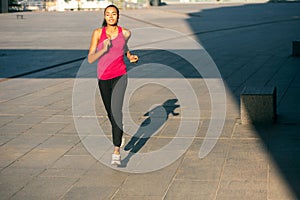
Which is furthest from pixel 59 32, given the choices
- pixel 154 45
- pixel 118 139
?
pixel 118 139

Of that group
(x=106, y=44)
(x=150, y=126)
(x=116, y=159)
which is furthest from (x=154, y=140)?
(x=106, y=44)

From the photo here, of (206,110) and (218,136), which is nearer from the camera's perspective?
(218,136)

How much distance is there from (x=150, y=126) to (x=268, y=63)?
29.5 ft

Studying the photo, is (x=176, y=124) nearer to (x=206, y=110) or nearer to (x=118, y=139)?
(x=206, y=110)

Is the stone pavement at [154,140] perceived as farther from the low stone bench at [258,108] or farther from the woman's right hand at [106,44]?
the woman's right hand at [106,44]

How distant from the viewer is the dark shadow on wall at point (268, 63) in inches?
337

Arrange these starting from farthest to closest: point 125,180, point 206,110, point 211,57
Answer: point 211,57 < point 206,110 < point 125,180

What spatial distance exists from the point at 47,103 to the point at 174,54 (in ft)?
30.4

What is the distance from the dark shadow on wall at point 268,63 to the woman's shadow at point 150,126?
4.39 feet

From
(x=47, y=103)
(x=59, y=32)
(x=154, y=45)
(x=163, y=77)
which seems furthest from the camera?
(x=59, y=32)

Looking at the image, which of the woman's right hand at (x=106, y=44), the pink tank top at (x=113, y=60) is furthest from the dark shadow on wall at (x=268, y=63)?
the woman's right hand at (x=106, y=44)

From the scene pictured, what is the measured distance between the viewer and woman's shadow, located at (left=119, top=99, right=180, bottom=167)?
8906 mm

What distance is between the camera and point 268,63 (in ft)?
61.0

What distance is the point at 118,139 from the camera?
25.8 ft
